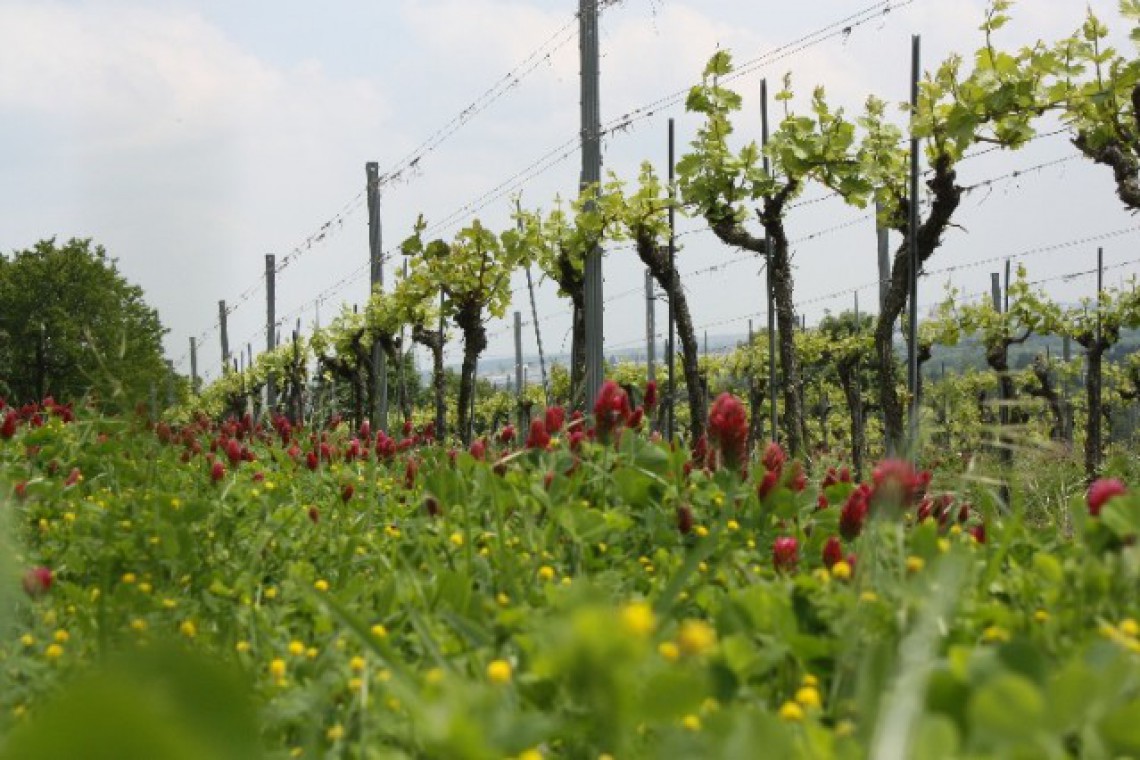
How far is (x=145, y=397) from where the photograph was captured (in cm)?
219

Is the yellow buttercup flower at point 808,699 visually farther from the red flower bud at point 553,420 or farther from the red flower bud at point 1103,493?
the red flower bud at point 553,420

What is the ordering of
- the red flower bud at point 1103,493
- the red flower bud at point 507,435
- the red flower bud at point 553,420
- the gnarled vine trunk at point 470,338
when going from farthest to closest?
the gnarled vine trunk at point 470,338 < the red flower bud at point 507,435 < the red flower bud at point 553,420 < the red flower bud at point 1103,493

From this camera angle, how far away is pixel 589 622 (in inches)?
26.5

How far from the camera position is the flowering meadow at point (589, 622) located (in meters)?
0.73

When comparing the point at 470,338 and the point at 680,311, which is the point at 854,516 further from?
the point at 470,338

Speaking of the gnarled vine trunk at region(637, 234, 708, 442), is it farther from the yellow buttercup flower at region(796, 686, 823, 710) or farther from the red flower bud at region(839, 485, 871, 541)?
the yellow buttercup flower at region(796, 686, 823, 710)

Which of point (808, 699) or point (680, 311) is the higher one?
point (680, 311)

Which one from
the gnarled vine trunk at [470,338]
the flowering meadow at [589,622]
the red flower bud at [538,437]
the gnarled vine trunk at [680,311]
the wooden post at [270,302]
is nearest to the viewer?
the flowering meadow at [589,622]

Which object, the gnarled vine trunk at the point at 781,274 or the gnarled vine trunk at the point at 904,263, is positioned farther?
the gnarled vine trunk at the point at 781,274

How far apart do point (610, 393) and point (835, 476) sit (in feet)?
2.66

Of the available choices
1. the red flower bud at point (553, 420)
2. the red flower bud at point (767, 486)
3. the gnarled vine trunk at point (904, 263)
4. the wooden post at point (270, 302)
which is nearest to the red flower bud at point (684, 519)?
the red flower bud at point (767, 486)

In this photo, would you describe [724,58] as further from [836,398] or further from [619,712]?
[836,398]

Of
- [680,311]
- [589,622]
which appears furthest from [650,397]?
[680,311]

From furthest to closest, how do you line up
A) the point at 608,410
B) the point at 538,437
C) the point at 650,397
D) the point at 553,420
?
the point at 650,397
the point at 553,420
the point at 538,437
the point at 608,410
